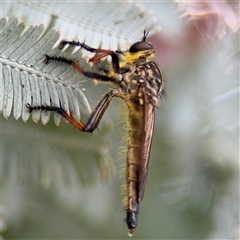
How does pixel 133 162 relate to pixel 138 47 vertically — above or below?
below

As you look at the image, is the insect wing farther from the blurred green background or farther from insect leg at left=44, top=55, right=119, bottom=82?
the blurred green background

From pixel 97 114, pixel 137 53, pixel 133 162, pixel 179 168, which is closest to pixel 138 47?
pixel 137 53

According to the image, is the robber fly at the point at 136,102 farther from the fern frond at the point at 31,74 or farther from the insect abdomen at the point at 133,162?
the fern frond at the point at 31,74

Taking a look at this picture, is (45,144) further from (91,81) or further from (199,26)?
(199,26)

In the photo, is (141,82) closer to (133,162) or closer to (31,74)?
(133,162)

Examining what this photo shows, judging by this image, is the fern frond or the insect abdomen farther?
the insect abdomen

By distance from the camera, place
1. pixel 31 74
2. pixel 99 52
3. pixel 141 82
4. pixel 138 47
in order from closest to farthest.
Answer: pixel 31 74 → pixel 99 52 → pixel 138 47 → pixel 141 82

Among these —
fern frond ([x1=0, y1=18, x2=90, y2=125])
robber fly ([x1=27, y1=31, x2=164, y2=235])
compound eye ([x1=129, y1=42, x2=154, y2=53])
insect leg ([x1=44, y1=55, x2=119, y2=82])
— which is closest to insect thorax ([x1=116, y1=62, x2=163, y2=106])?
robber fly ([x1=27, y1=31, x2=164, y2=235])
